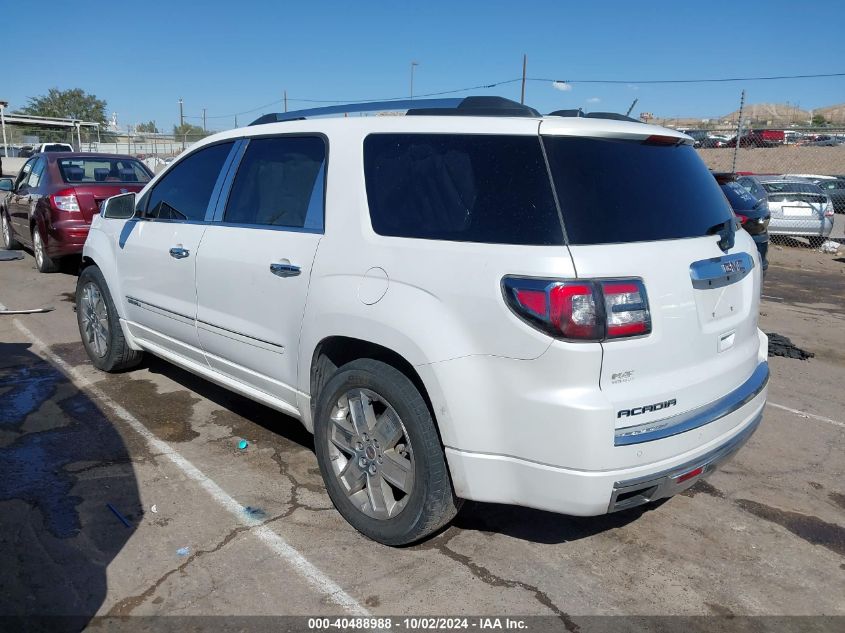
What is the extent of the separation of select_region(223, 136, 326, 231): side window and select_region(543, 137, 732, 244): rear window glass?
4.20 ft

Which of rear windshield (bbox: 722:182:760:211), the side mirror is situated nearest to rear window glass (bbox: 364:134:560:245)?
the side mirror

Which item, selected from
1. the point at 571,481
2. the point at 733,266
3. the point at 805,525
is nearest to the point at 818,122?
the point at 805,525

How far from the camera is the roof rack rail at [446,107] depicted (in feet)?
9.87

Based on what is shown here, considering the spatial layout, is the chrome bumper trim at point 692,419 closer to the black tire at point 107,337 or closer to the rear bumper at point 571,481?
the rear bumper at point 571,481

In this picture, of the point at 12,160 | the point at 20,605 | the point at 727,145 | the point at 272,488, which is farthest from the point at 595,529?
the point at 12,160

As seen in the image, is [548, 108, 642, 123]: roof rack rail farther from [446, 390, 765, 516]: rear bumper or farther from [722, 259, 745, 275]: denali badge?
[446, 390, 765, 516]: rear bumper

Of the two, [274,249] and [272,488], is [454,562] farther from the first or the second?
[274,249]

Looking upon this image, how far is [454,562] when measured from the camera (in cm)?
316

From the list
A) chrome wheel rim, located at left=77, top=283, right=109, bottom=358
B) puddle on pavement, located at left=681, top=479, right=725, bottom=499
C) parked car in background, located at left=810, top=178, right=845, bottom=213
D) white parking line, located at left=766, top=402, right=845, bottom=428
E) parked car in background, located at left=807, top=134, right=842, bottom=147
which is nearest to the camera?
puddle on pavement, located at left=681, top=479, right=725, bottom=499

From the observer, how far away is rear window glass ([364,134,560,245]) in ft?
8.88

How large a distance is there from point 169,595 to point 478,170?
7.06 ft

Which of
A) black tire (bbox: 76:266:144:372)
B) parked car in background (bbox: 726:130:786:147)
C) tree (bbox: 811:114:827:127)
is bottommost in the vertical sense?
black tire (bbox: 76:266:144:372)

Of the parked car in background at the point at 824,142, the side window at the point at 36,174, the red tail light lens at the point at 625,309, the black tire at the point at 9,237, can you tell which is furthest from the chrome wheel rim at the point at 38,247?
the parked car in background at the point at 824,142

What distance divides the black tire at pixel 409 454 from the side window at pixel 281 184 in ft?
2.61
